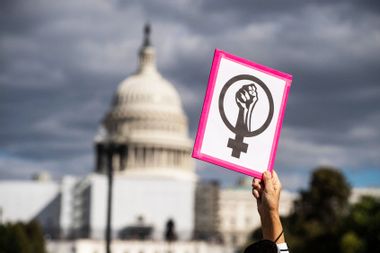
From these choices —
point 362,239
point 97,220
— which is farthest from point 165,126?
point 362,239

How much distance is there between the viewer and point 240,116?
656 cm

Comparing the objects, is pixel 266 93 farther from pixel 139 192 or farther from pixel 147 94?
pixel 147 94

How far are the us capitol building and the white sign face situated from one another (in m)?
123

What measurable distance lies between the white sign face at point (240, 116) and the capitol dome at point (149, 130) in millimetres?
148636

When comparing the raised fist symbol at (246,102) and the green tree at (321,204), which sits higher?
the green tree at (321,204)

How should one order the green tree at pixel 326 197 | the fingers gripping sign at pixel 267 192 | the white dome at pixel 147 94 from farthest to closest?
the white dome at pixel 147 94 < the green tree at pixel 326 197 < the fingers gripping sign at pixel 267 192

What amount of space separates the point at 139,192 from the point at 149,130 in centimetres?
1385

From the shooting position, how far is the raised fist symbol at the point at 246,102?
656 centimetres

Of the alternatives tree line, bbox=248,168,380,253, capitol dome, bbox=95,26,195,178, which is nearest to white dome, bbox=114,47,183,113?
capitol dome, bbox=95,26,195,178

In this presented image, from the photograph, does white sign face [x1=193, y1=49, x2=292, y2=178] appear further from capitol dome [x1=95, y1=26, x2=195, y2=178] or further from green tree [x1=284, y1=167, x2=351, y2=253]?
capitol dome [x1=95, y1=26, x2=195, y2=178]

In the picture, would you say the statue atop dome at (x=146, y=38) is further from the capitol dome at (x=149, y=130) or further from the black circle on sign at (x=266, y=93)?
the black circle on sign at (x=266, y=93)

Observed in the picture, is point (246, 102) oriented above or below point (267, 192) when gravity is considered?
above

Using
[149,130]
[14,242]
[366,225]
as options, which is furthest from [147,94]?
[366,225]

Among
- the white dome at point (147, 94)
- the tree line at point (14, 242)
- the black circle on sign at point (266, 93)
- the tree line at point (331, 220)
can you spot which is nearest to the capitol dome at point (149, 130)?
the white dome at point (147, 94)
